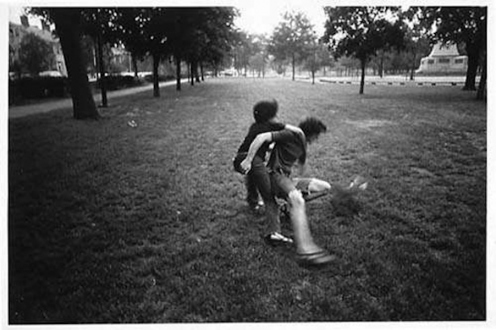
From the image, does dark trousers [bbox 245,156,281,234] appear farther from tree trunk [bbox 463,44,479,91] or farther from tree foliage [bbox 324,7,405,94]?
tree foliage [bbox 324,7,405,94]

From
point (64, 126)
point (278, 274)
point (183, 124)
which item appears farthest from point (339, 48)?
point (278, 274)

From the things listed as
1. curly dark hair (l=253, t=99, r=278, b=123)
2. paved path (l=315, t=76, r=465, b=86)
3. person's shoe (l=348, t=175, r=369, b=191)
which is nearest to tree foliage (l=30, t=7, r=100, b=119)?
curly dark hair (l=253, t=99, r=278, b=123)

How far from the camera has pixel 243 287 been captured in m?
2.47

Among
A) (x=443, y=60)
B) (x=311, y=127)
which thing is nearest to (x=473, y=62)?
(x=311, y=127)

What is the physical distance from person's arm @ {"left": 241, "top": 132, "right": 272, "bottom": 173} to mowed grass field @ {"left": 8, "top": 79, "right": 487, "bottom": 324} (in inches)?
25.9

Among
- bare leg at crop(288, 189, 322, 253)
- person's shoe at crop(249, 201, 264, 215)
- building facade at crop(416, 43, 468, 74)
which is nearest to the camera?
bare leg at crop(288, 189, 322, 253)

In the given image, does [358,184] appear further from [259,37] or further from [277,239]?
[259,37]

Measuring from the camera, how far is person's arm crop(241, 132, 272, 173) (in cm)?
299

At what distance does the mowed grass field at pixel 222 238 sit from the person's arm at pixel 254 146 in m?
0.66

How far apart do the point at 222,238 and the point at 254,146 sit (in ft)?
2.92

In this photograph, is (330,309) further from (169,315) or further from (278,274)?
(169,315)

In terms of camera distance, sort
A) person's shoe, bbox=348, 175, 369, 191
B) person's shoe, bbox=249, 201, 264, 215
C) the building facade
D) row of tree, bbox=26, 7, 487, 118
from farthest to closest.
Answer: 1. the building facade
2. row of tree, bbox=26, 7, 487, 118
3. person's shoe, bbox=348, 175, 369, 191
4. person's shoe, bbox=249, 201, 264, 215

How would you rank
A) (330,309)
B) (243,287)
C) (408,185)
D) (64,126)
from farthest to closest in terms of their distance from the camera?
(64,126) → (408,185) → (243,287) → (330,309)

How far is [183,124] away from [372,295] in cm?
601
